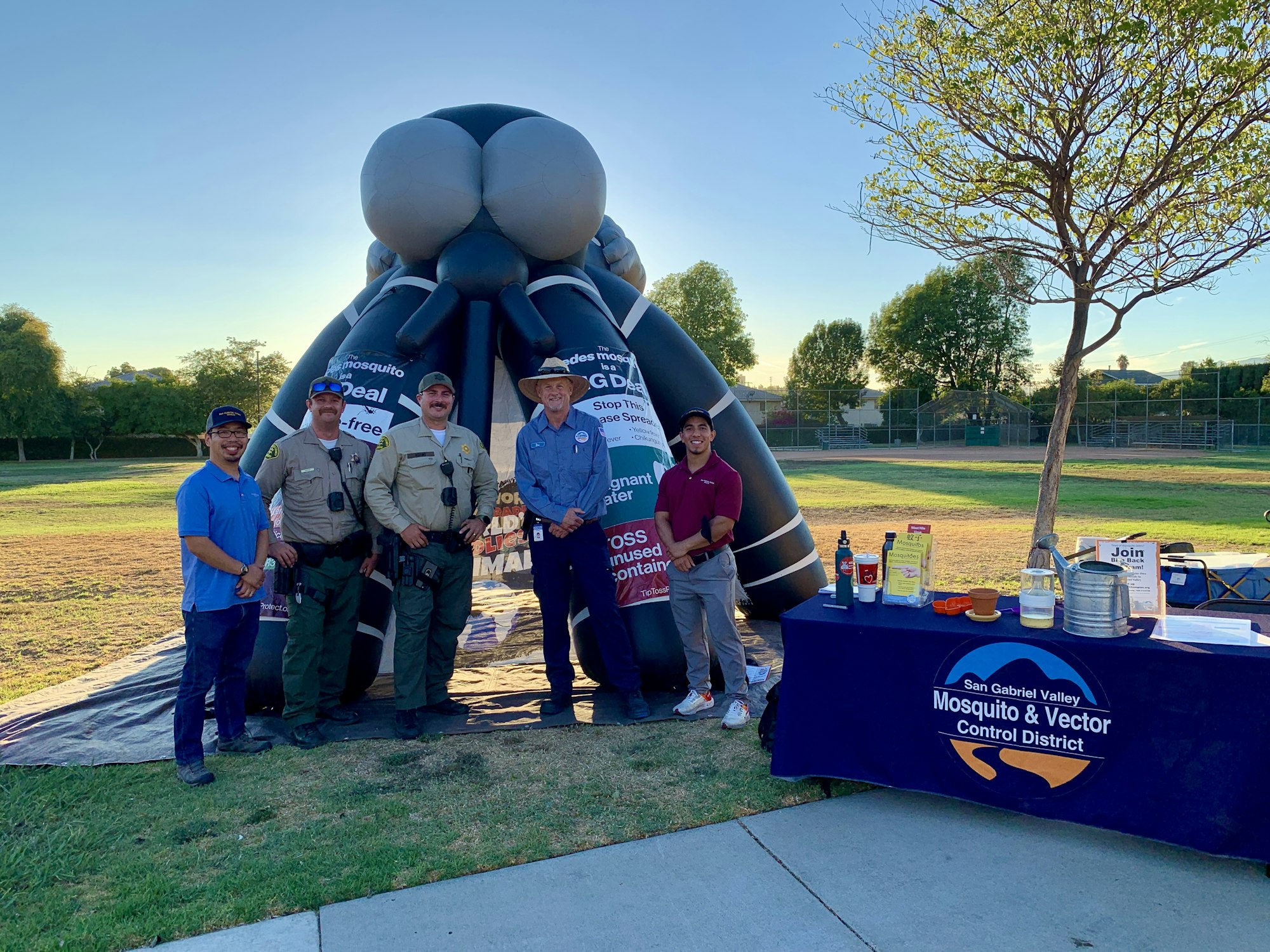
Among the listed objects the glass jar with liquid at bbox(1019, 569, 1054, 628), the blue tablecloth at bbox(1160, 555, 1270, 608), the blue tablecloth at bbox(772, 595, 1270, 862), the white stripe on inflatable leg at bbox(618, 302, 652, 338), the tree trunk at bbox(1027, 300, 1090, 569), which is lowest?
the blue tablecloth at bbox(772, 595, 1270, 862)

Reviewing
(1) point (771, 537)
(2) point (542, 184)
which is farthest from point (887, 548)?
(2) point (542, 184)

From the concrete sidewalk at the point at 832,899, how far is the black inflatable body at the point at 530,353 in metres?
1.87

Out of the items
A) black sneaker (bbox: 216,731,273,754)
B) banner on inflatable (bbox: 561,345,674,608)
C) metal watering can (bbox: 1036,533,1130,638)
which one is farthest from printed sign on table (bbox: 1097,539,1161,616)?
black sneaker (bbox: 216,731,273,754)

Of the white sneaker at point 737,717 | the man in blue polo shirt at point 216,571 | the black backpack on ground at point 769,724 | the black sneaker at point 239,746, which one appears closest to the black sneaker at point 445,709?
the black sneaker at point 239,746

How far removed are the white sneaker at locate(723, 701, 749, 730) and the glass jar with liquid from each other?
151cm

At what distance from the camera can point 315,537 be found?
4.25 metres

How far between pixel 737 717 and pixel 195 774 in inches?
101

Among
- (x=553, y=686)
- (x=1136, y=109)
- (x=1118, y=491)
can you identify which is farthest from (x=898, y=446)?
(x=553, y=686)

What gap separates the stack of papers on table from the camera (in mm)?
2932

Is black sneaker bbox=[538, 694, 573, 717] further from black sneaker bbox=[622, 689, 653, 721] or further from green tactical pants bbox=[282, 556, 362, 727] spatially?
green tactical pants bbox=[282, 556, 362, 727]

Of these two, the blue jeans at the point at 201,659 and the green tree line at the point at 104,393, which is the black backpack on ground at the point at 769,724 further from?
the green tree line at the point at 104,393

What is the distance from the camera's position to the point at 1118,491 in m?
16.5

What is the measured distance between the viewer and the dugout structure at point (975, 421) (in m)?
41.7

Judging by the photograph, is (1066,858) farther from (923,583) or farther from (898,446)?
(898,446)
